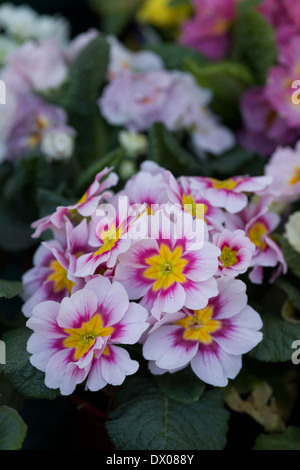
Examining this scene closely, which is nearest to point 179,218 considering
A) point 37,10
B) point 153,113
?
point 153,113

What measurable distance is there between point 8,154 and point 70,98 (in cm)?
15

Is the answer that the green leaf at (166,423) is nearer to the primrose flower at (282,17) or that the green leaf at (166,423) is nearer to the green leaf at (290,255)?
the green leaf at (290,255)

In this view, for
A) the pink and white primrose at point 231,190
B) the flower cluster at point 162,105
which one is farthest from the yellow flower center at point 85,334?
the flower cluster at point 162,105

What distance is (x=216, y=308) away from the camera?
71 centimetres

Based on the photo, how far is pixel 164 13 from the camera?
1439mm

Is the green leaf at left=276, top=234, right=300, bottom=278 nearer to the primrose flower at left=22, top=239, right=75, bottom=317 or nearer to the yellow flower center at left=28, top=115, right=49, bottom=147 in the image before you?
the primrose flower at left=22, top=239, right=75, bottom=317

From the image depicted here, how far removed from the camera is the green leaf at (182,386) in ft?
2.39

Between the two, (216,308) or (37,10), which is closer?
(216,308)

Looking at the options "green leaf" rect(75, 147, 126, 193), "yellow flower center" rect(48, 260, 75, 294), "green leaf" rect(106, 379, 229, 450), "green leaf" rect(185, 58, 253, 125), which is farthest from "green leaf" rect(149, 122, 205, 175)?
"green leaf" rect(106, 379, 229, 450)

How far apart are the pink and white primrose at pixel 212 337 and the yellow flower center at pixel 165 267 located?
39mm

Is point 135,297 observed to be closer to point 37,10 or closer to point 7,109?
point 7,109

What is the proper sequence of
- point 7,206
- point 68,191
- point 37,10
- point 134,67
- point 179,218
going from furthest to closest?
point 37,10 → point 134,67 → point 7,206 → point 68,191 → point 179,218

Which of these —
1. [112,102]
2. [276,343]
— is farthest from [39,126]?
[276,343]

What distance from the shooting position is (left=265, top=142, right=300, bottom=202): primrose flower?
89 centimetres
